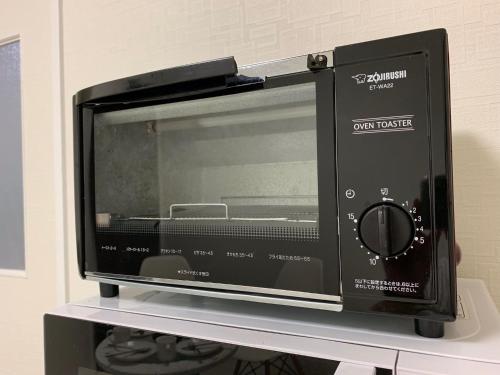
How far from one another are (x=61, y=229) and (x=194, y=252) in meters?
0.68

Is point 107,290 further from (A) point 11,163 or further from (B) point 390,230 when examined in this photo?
(A) point 11,163

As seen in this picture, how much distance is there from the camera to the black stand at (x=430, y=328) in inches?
16.5

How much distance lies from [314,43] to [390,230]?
20.7 inches

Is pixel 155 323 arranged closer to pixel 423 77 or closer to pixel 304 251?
pixel 304 251

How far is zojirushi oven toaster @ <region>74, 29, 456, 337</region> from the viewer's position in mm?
410

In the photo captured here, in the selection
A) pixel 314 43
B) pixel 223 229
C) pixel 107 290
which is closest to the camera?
pixel 223 229

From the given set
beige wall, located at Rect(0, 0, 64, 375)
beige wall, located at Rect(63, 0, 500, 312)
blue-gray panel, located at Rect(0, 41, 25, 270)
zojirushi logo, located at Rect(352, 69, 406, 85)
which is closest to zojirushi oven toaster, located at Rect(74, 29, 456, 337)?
zojirushi logo, located at Rect(352, 69, 406, 85)

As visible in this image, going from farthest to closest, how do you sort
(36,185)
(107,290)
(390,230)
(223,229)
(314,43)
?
(36,185) < (314,43) < (107,290) < (223,229) < (390,230)

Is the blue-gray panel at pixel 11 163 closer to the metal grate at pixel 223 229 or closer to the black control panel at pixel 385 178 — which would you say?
the metal grate at pixel 223 229

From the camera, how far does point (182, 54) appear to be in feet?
3.11

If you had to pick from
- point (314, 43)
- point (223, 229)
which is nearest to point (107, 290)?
point (223, 229)

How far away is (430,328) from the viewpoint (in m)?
0.42

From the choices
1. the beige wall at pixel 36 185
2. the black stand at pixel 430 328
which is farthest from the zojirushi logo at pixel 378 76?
the beige wall at pixel 36 185

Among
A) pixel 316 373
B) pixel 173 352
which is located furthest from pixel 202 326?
pixel 316 373
